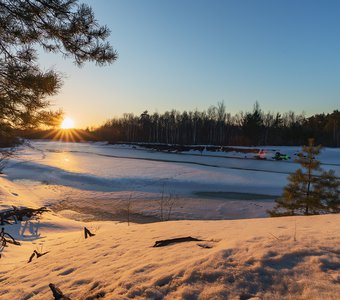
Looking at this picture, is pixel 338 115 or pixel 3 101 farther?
pixel 338 115

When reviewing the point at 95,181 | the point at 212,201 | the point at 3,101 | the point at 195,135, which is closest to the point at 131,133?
the point at 195,135

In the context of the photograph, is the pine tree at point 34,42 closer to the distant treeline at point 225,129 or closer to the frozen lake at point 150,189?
the frozen lake at point 150,189

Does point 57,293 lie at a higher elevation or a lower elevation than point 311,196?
higher

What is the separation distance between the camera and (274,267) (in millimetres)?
3525

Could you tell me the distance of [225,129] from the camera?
80000mm

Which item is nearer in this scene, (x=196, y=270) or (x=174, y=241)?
(x=196, y=270)

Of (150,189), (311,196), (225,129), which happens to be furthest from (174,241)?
(225,129)

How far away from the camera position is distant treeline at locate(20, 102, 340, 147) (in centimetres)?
6569

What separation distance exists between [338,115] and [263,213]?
63.0 metres

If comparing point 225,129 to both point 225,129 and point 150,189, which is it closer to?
point 225,129

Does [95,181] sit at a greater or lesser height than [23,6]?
lesser

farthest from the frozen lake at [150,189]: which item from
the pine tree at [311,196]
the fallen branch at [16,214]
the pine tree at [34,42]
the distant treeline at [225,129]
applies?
the distant treeline at [225,129]

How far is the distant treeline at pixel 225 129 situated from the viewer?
6569cm

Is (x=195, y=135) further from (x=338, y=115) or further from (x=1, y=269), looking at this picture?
(x=1, y=269)
